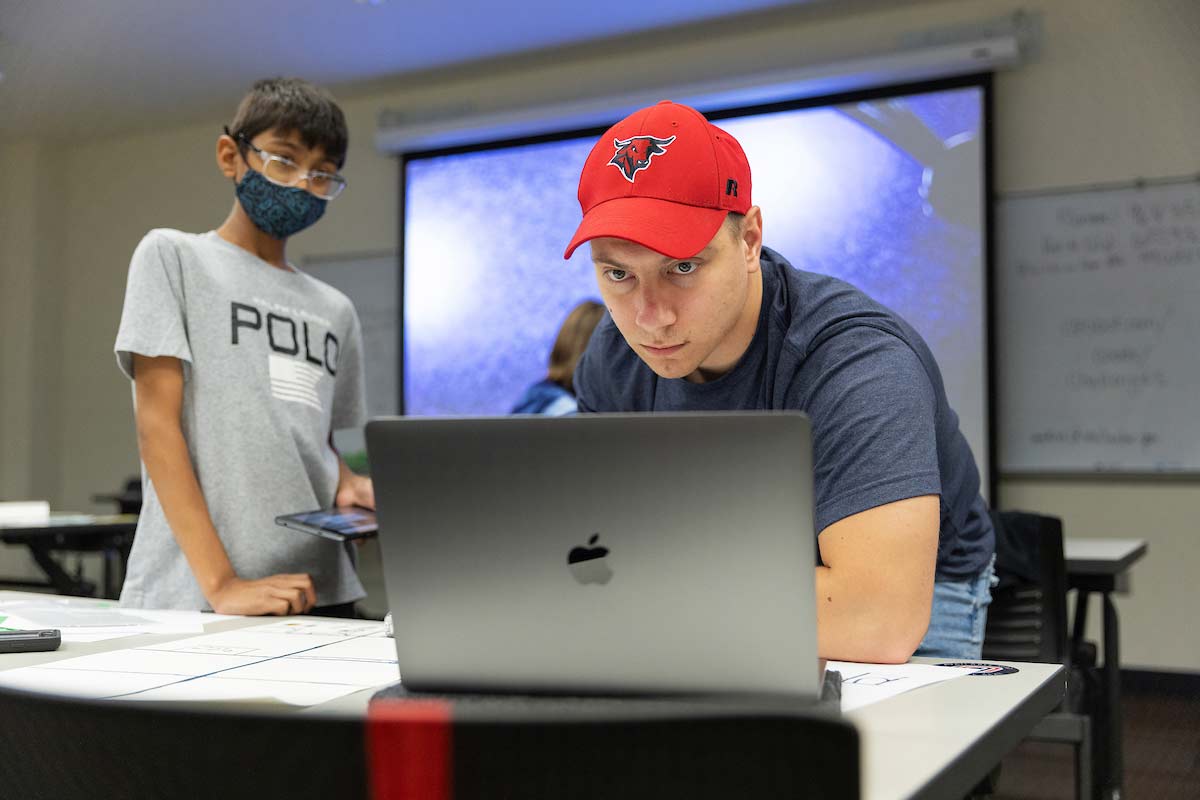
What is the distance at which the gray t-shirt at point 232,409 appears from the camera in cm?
158

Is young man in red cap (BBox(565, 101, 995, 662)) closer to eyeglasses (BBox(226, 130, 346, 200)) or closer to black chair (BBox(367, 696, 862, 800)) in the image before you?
black chair (BBox(367, 696, 862, 800))

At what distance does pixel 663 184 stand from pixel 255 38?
442 cm

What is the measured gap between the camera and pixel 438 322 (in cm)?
531

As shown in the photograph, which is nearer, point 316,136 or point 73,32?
point 316,136

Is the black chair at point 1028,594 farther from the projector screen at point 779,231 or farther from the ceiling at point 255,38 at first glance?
the ceiling at point 255,38

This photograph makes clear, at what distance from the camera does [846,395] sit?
3.60ft

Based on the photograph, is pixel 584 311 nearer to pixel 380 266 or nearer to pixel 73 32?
pixel 380 266

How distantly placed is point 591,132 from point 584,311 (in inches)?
73.3

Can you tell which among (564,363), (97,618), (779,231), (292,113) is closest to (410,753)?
(97,618)

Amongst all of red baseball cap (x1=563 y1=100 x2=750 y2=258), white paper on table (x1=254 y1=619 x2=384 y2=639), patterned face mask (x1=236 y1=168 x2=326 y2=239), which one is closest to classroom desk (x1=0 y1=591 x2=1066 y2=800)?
white paper on table (x1=254 y1=619 x2=384 y2=639)

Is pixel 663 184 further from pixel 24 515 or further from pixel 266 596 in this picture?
pixel 24 515

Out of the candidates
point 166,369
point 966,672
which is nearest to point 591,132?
point 166,369

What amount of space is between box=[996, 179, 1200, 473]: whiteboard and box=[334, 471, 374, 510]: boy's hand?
3115mm

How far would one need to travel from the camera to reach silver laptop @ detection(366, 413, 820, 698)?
693mm
